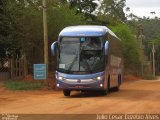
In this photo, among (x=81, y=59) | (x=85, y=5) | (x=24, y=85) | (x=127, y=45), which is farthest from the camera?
(x=127, y=45)

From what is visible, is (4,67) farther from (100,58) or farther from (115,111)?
(115,111)

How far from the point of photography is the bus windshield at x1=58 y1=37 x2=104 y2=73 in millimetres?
24766

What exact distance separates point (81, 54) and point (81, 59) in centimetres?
25

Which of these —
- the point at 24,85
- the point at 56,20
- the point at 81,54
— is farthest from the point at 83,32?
the point at 56,20

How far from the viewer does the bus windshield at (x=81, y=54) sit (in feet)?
81.3

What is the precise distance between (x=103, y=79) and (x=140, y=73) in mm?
51455

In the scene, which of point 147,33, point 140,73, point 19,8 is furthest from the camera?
point 147,33

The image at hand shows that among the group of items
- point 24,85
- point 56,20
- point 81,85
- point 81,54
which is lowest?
point 24,85

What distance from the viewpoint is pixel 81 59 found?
979 inches

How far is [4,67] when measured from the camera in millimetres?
35188

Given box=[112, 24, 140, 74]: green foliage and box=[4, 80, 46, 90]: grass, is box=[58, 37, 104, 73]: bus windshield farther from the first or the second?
box=[112, 24, 140, 74]: green foliage

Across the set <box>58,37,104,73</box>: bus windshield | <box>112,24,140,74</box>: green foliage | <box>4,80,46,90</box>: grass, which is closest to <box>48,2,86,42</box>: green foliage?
<box>4,80,46,90</box>: grass

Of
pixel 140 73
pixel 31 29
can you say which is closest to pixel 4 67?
pixel 31 29

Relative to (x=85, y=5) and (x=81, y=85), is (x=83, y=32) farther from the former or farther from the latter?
(x=85, y=5)
